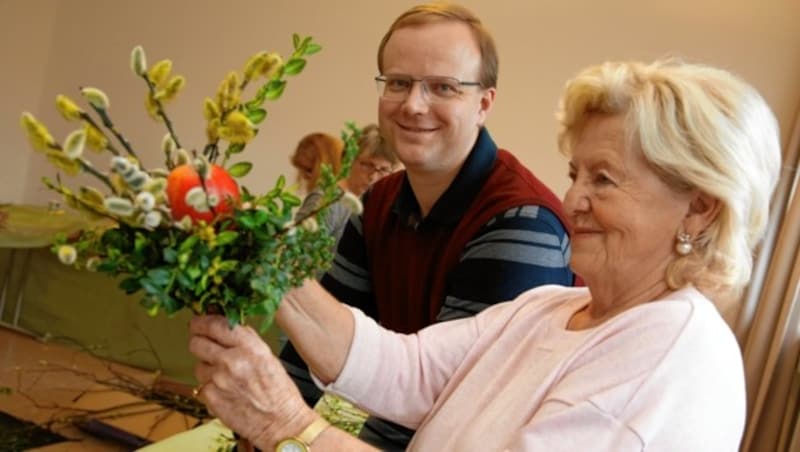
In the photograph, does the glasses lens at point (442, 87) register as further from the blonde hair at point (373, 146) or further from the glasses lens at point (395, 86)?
the blonde hair at point (373, 146)

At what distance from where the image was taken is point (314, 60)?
375 cm

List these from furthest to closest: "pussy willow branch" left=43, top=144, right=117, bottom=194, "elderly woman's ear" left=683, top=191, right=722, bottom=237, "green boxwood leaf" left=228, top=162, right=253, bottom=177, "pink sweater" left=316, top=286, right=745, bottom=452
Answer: "elderly woman's ear" left=683, top=191, right=722, bottom=237
"pink sweater" left=316, top=286, right=745, bottom=452
"green boxwood leaf" left=228, top=162, right=253, bottom=177
"pussy willow branch" left=43, top=144, right=117, bottom=194

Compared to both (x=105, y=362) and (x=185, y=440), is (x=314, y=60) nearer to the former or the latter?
(x=105, y=362)

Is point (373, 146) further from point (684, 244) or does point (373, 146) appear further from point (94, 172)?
point (94, 172)

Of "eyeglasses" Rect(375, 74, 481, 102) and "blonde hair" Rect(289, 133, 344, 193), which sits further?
"blonde hair" Rect(289, 133, 344, 193)

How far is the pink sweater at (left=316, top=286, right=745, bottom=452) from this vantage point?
2.88 ft

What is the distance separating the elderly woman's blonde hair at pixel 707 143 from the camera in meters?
0.97

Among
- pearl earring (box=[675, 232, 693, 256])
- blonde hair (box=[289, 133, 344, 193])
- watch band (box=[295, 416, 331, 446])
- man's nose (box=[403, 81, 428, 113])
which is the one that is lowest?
watch band (box=[295, 416, 331, 446])

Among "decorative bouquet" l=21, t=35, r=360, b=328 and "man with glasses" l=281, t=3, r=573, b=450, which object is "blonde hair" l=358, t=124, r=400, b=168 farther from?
"decorative bouquet" l=21, t=35, r=360, b=328

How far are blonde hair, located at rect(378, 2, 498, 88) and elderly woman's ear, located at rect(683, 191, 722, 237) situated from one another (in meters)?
0.59

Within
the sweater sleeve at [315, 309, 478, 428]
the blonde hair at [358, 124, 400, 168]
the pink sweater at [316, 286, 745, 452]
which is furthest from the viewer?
the blonde hair at [358, 124, 400, 168]

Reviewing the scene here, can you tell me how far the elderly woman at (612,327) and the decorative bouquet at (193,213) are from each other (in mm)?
139

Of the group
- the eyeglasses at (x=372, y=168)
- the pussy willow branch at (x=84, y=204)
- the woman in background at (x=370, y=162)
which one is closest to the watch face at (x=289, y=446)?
the pussy willow branch at (x=84, y=204)

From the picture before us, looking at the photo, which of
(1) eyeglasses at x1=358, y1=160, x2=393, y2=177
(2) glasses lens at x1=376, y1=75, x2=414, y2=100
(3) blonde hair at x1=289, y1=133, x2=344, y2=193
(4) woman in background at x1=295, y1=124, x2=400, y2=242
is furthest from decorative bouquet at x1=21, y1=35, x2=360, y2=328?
(3) blonde hair at x1=289, y1=133, x2=344, y2=193
